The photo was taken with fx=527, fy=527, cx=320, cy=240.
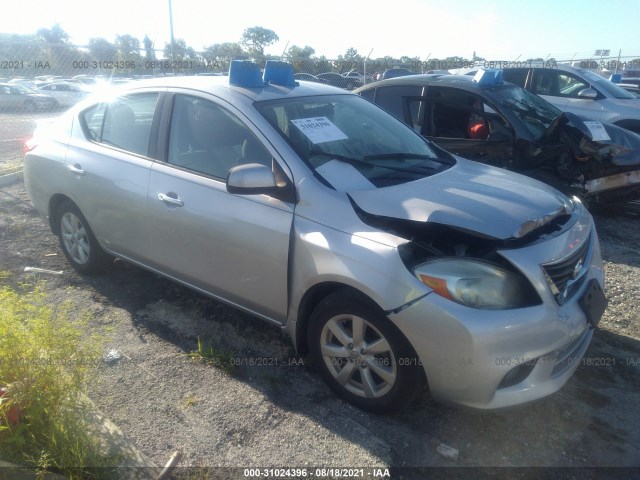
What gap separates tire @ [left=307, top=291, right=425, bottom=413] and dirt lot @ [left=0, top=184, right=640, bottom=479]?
5.3 inches

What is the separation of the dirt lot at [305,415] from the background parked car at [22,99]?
767 inches

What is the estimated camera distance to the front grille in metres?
2.56

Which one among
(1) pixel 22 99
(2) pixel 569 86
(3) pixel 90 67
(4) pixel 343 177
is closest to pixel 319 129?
(4) pixel 343 177

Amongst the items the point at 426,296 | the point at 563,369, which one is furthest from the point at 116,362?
the point at 563,369

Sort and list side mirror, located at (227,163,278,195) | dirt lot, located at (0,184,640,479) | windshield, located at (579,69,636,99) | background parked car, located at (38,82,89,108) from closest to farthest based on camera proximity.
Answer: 1. dirt lot, located at (0,184,640,479)
2. side mirror, located at (227,163,278,195)
3. windshield, located at (579,69,636,99)
4. background parked car, located at (38,82,89,108)

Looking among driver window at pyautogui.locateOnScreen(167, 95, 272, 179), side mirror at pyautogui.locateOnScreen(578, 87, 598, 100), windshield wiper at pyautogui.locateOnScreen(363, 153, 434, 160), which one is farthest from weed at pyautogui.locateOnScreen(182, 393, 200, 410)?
side mirror at pyautogui.locateOnScreen(578, 87, 598, 100)

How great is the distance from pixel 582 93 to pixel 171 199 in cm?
774

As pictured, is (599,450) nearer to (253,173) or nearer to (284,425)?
(284,425)

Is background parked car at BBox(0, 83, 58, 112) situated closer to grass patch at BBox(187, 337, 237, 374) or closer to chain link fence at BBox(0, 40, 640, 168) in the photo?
chain link fence at BBox(0, 40, 640, 168)

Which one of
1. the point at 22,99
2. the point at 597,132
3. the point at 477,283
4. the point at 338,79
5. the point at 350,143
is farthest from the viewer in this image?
the point at 22,99

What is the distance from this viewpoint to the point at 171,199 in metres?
3.45

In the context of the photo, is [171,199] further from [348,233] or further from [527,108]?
[527,108]

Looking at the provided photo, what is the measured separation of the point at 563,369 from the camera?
104 inches

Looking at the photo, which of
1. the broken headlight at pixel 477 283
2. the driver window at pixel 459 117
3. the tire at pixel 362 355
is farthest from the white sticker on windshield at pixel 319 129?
the driver window at pixel 459 117
